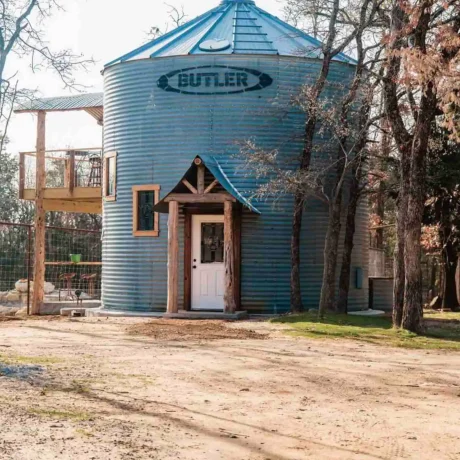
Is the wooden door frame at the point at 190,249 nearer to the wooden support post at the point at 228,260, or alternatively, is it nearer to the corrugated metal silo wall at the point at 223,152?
the corrugated metal silo wall at the point at 223,152

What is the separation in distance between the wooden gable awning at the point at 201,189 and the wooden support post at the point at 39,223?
13.9 ft

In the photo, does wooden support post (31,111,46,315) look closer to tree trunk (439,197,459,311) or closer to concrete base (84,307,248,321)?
concrete base (84,307,248,321)

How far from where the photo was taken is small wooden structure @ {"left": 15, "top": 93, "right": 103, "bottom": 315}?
887 inches

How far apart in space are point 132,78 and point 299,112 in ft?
13.5

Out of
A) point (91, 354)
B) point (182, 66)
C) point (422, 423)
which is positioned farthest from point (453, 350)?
point (182, 66)

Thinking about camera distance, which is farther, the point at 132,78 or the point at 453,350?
the point at 132,78

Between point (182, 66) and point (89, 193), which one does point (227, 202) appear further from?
point (89, 193)

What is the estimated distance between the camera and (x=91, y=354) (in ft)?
Answer: 39.5

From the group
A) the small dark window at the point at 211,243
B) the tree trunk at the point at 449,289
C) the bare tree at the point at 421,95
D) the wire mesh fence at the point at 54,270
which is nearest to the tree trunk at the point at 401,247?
the bare tree at the point at 421,95

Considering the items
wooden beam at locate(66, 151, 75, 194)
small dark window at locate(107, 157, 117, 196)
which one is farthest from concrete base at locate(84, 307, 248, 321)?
wooden beam at locate(66, 151, 75, 194)

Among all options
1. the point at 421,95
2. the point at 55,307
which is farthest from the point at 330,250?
the point at 55,307

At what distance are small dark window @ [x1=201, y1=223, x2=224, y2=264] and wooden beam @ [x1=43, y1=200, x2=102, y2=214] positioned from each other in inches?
213

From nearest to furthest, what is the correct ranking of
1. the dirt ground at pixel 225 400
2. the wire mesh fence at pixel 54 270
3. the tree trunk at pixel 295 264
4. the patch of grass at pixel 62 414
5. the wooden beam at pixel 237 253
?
1. the dirt ground at pixel 225 400
2. the patch of grass at pixel 62 414
3. the tree trunk at pixel 295 264
4. the wooden beam at pixel 237 253
5. the wire mesh fence at pixel 54 270

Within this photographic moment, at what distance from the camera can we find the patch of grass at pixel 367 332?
14.4 metres
